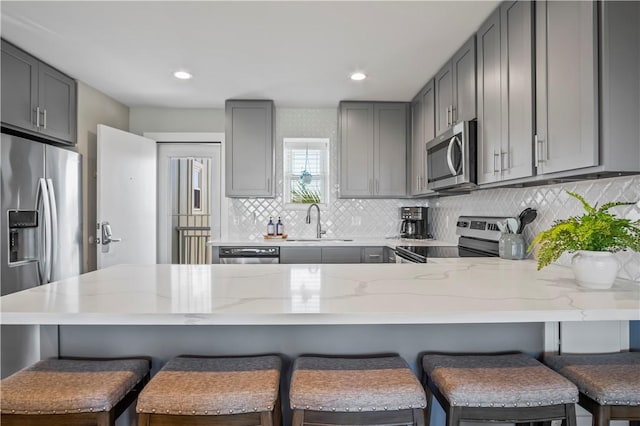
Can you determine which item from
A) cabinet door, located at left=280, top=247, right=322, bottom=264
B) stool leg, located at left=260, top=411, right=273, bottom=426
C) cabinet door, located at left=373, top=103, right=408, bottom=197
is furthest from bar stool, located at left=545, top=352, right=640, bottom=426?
cabinet door, located at left=373, top=103, right=408, bottom=197

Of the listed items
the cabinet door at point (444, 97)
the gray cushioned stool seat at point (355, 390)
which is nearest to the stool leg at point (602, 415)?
the gray cushioned stool seat at point (355, 390)

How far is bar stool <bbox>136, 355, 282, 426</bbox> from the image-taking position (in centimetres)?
99

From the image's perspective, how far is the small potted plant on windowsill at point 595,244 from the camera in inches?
50.0

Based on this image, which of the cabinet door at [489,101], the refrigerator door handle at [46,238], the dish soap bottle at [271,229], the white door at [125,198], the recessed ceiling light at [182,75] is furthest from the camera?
the dish soap bottle at [271,229]

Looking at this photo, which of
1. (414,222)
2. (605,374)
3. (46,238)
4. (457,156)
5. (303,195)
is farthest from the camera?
(303,195)

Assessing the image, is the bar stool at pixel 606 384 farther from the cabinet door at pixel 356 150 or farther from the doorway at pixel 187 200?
the doorway at pixel 187 200

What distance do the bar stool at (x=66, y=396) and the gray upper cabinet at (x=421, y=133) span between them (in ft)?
8.87

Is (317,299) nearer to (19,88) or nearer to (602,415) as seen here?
(602,415)

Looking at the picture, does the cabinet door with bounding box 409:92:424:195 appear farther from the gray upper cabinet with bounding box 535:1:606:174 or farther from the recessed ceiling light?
the recessed ceiling light

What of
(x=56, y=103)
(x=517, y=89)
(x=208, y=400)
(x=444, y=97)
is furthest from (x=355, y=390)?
(x=56, y=103)

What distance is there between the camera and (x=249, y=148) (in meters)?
3.70

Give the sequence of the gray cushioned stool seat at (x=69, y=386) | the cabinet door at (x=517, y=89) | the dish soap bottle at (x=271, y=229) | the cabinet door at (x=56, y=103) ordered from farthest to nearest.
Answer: the dish soap bottle at (x=271, y=229)
the cabinet door at (x=56, y=103)
the cabinet door at (x=517, y=89)
the gray cushioned stool seat at (x=69, y=386)

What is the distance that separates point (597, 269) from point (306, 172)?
309 cm

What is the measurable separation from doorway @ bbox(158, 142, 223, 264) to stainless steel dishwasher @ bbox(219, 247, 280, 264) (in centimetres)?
74
